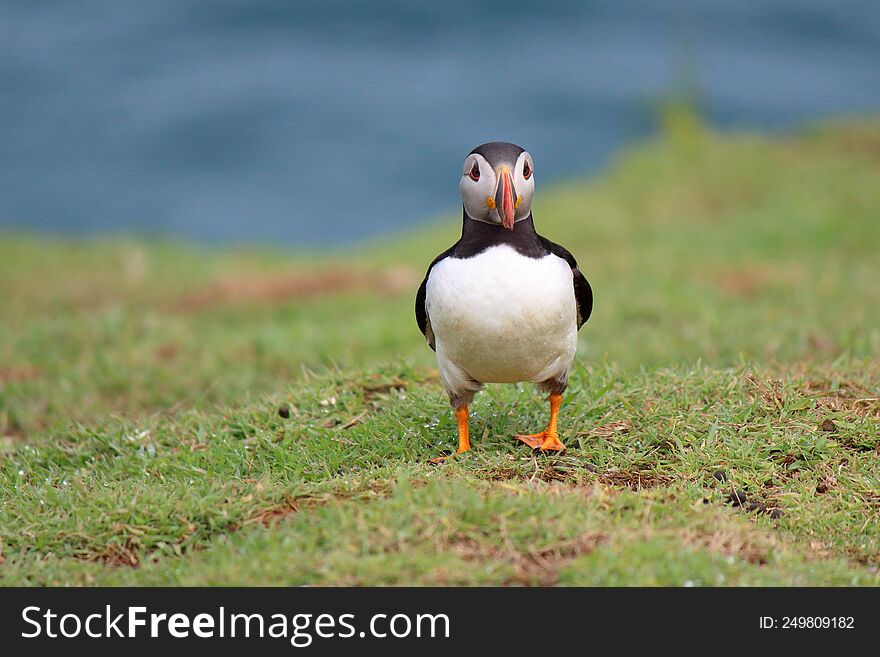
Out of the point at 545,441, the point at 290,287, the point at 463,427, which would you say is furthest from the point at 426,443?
the point at 290,287

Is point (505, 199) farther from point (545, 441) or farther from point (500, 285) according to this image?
point (545, 441)

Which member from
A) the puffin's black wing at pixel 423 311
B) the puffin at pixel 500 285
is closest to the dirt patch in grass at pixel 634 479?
the puffin at pixel 500 285

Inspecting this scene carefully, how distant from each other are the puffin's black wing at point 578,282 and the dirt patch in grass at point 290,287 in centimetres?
577

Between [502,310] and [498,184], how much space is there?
0.50 metres

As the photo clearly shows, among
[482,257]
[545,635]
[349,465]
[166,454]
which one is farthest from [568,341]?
[166,454]

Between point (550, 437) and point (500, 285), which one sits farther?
point (550, 437)

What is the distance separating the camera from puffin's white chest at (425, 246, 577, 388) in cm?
426

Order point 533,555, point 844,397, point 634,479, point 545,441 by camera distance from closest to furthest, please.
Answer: point 533,555 → point 634,479 → point 545,441 → point 844,397

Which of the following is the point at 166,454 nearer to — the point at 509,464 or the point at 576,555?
the point at 509,464

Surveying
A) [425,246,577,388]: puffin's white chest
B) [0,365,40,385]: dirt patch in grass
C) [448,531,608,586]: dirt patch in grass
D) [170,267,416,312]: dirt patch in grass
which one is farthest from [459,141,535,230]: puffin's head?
[170,267,416,312]: dirt patch in grass

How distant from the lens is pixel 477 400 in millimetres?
5609

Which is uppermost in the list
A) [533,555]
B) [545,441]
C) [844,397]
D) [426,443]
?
[844,397]

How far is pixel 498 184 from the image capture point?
13.9 feet

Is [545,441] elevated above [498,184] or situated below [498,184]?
below
